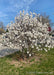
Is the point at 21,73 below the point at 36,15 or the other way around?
below

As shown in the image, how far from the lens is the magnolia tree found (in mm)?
5855

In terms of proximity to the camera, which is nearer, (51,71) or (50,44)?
(51,71)

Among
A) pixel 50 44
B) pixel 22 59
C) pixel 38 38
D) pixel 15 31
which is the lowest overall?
pixel 22 59

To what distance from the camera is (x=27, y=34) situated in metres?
5.70

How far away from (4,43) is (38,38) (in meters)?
2.50

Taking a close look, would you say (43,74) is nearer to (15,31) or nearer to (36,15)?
(15,31)

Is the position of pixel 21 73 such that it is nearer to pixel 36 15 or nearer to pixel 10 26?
pixel 10 26

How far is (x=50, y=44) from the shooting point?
20.3 feet

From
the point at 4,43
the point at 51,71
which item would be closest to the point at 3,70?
the point at 4,43

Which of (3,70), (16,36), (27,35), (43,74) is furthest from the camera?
(16,36)

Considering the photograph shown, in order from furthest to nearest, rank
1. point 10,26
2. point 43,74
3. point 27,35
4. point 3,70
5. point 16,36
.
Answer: point 10,26
point 16,36
point 27,35
point 3,70
point 43,74

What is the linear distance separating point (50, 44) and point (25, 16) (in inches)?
105

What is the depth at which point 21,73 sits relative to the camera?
14.9 ft

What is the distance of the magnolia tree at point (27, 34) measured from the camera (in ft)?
19.2
